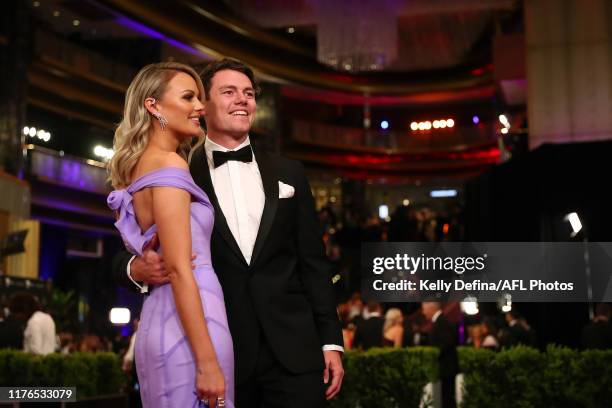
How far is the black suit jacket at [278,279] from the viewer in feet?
8.65

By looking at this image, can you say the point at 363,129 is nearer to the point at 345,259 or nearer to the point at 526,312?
the point at 345,259

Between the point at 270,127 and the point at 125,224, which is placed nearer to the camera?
the point at 125,224

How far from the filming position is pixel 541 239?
12.5 meters

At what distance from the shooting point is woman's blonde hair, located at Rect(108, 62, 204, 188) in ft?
7.89

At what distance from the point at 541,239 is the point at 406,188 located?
20.1 m

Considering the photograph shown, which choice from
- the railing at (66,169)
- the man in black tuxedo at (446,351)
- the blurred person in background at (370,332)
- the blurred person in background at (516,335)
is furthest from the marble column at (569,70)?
the railing at (66,169)

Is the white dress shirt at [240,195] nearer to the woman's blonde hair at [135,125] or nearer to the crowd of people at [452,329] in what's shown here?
the woman's blonde hair at [135,125]

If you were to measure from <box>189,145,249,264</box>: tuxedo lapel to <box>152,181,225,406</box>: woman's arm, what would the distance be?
38 cm

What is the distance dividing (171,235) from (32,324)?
6.73 metres

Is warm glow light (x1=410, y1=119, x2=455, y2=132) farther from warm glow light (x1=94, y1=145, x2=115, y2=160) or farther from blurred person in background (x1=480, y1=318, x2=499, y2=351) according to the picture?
blurred person in background (x1=480, y1=318, x2=499, y2=351)

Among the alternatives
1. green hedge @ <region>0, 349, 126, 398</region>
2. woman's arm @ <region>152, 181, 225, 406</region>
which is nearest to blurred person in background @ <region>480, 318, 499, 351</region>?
green hedge @ <region>0, 349, 126, 398</region>

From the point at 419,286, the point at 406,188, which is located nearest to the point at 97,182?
the point at 406,188

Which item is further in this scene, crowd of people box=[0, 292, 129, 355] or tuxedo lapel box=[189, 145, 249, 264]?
crowd of people box=[0, 292, 129, 355]

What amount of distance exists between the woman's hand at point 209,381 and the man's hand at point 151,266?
262 mm
